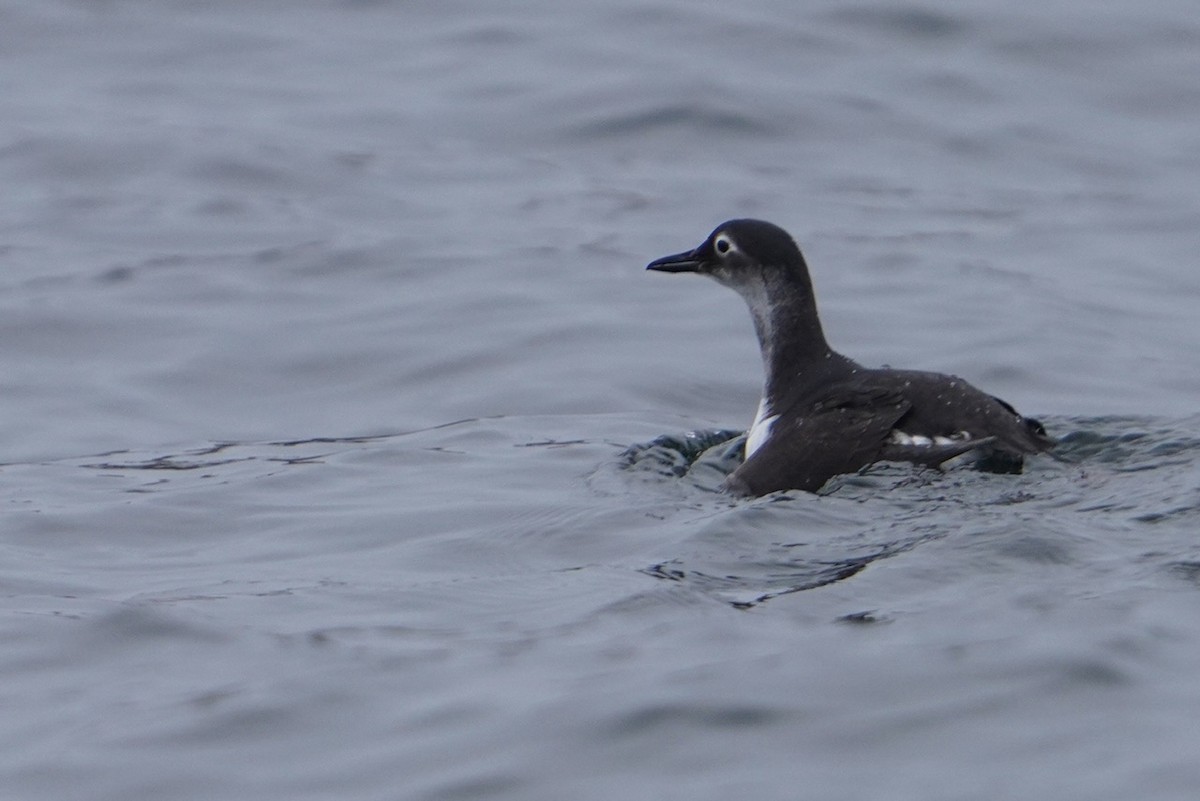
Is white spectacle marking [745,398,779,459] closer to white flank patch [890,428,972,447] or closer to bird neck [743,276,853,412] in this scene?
bird neck [743,276,853,412]

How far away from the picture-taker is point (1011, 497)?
812 cm

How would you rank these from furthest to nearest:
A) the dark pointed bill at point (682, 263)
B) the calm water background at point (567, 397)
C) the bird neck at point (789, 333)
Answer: the dark pointed bill at point (682, 263), the bird neck at point (789, 333), the calm water background at point (567, 397)

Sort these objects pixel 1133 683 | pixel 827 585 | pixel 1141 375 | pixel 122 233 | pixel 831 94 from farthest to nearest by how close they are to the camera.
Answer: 1. pixel 831 94
2. pixel 122 233
3. pixel 1141 375
4. pixel 827 585
5. pixel 1133 683

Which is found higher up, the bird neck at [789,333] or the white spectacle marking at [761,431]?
the bird neck at [789,333]

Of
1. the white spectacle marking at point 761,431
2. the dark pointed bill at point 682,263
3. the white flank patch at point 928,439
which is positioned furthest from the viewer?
the dark pointed bill at point 682,263

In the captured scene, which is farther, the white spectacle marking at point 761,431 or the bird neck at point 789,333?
the bird neck at point 789,333

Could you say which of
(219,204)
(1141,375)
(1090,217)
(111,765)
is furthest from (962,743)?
(219,204)

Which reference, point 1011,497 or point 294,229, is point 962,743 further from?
point 294,229

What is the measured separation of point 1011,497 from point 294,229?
8.74 m

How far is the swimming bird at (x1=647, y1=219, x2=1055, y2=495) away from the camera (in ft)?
27.6

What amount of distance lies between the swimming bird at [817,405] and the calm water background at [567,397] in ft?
0.58

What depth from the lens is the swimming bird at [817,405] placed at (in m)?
8.41

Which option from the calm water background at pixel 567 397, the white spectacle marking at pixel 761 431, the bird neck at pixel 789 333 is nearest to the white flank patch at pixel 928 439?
the calm water background at pixel 567 397

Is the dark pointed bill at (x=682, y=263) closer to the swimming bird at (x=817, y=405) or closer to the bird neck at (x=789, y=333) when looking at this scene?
the swimming bird at (x=817, y=405)
